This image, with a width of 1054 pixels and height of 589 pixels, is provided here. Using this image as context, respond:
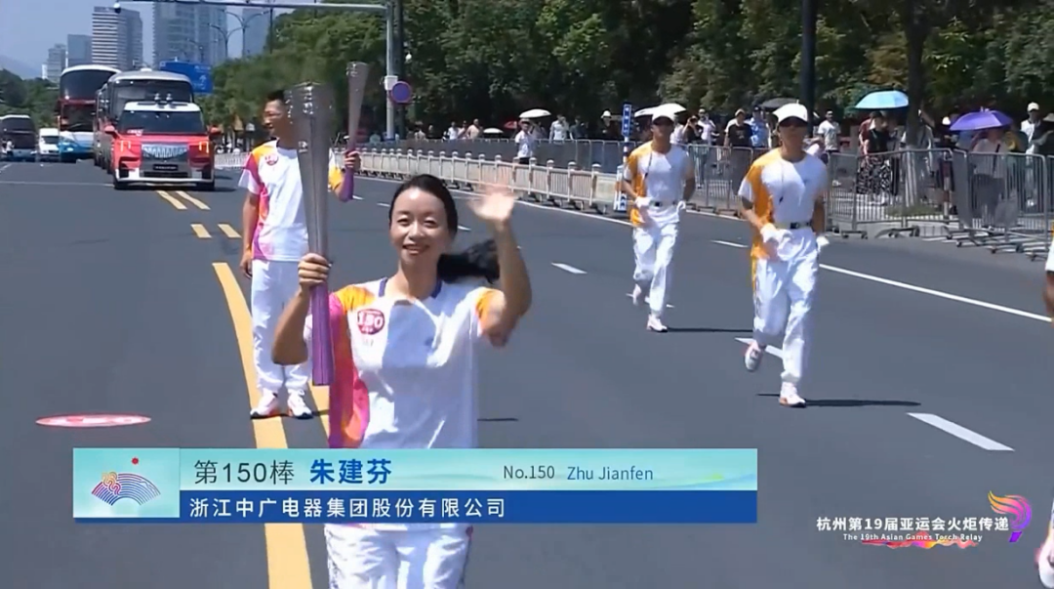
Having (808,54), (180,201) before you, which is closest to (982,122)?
(808,54)

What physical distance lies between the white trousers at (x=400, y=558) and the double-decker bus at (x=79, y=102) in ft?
218

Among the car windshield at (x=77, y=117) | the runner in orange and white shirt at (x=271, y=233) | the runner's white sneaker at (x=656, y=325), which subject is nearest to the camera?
the runner in orange and white shirt at (x=271, y=233)

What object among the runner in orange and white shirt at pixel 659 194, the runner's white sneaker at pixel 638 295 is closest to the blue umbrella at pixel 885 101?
the runner's white sneaker at pixel 638 295

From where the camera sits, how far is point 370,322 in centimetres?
479

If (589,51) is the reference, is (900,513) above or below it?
below

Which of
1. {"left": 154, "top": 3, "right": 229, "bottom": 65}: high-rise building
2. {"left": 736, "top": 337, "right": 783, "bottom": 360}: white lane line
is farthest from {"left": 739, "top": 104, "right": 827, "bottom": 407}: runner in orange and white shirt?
{"left": 154, "top": 3, "right": 229, "bottom": 65}: high-rise building

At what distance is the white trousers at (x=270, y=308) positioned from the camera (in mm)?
10281

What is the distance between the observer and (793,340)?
11.5 meters

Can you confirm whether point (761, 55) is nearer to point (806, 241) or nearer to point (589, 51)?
point (589, 51)

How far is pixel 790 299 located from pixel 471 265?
6972mm

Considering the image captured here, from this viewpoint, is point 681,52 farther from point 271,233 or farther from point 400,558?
point 400,558

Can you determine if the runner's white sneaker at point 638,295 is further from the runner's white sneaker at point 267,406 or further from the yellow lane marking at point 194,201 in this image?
the yellow lane marking at point 194,201

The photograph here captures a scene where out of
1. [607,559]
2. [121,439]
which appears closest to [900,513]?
[607,559]

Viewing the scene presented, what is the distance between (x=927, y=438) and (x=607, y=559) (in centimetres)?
340
